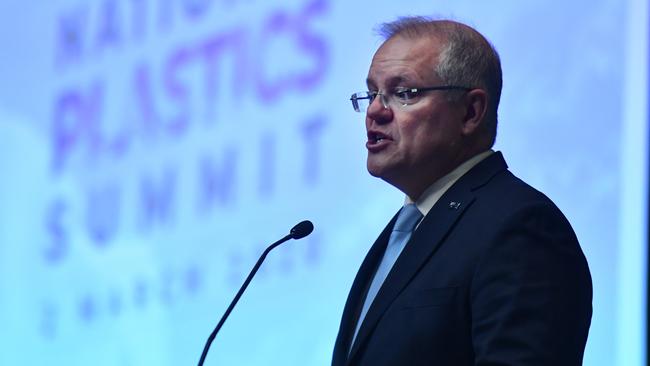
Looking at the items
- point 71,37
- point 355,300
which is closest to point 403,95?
point 355,300

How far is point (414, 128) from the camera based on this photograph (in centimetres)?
220

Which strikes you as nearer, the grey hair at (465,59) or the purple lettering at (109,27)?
the grey hair at (465,59)

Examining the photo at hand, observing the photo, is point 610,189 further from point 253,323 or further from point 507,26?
point 253,323

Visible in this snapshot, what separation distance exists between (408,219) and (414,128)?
0.18 m

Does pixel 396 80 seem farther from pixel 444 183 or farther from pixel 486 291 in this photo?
pixel 486 291

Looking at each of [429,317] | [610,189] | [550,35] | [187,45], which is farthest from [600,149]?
[187,45]

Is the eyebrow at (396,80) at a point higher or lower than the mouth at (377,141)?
higher

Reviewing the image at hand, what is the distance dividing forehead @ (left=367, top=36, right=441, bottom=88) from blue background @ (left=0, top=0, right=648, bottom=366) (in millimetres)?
994

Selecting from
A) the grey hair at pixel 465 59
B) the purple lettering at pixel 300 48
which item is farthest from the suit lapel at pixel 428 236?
the purple lettering at pixel 300 48

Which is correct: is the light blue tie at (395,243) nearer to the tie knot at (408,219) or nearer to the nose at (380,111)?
the tie knot at (408,219)

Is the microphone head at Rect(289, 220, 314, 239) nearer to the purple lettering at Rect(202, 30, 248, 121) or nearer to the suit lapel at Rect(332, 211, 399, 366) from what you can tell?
the suit lapel at Rect(332, 211, 399, 366)

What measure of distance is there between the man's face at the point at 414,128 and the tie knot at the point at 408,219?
40 millimetres

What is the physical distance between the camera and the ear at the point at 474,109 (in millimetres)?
2227

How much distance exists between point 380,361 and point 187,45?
236 cm
